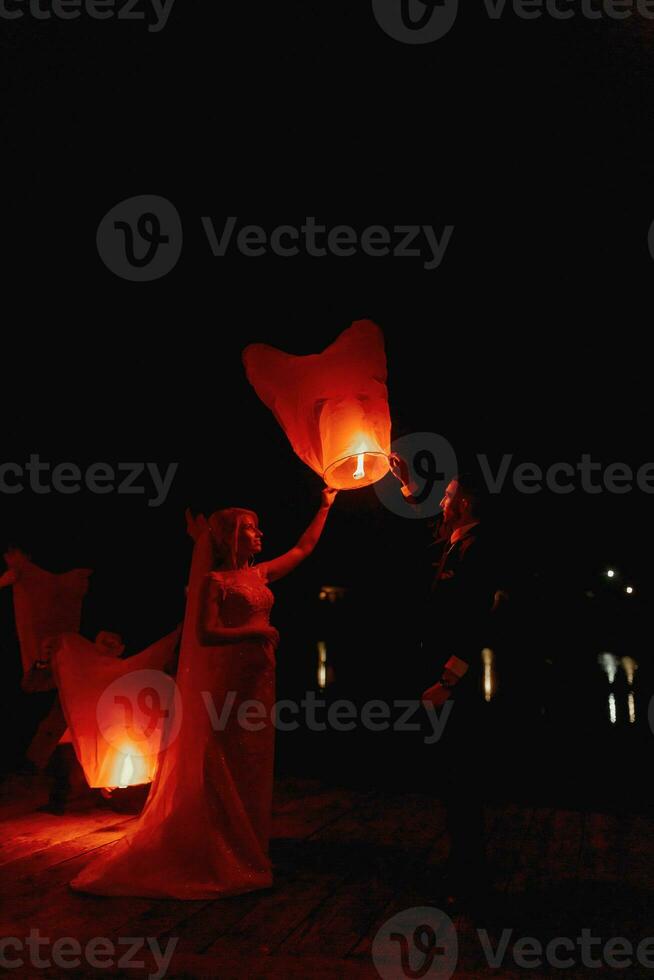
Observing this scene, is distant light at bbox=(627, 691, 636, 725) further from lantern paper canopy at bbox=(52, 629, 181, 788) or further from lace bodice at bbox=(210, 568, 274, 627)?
lace bodice at bbox=(210, 568, 274, 627)

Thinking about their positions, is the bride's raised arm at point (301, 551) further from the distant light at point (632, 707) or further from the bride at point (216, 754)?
the distant light at point (632, 707)

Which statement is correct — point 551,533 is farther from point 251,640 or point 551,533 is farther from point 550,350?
point 251,640

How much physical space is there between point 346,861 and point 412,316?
155 inches

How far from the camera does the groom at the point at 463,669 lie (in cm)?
332

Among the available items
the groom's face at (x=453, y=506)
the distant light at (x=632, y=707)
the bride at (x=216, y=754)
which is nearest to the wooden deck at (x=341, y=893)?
the bride at (x=216, y=754)

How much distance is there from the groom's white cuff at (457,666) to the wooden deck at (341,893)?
0.91m

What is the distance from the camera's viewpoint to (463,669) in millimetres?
3354

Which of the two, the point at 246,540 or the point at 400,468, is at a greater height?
the point at 400,468

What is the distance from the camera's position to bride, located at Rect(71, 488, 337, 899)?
344 cm

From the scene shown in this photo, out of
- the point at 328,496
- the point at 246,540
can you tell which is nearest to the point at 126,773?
the point at 246,540

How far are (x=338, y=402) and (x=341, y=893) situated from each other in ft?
6.91

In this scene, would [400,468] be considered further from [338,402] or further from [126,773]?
[126,773]

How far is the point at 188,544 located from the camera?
8.77 m

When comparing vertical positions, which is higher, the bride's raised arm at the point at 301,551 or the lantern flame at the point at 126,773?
the bride's raised arm at the point at 301,551
